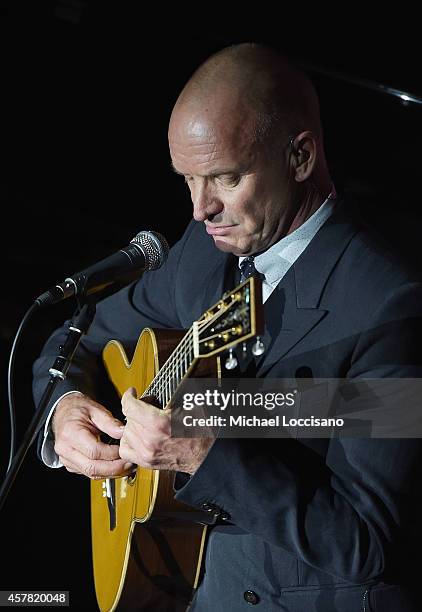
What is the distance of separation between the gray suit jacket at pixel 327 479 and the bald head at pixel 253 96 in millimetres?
288

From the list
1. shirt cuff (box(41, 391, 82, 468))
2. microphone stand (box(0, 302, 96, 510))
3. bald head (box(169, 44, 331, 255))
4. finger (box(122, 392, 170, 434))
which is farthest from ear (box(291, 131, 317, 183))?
shirt cuff (box(41, 391, 82, 468))

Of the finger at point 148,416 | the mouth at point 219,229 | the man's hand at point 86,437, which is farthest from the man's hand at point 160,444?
the mouth at point 219,229

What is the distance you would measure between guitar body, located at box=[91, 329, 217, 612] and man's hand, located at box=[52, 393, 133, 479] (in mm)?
87

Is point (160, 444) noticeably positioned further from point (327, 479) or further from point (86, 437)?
point (86, 437)

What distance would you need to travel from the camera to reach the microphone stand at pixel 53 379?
1.91m

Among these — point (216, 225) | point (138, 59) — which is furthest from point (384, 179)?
point (216, 225)

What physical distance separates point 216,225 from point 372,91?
4.44ft

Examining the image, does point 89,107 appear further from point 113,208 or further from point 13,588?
point 13,588

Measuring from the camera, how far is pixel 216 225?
2088mm

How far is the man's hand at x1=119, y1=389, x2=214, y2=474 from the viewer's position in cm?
172

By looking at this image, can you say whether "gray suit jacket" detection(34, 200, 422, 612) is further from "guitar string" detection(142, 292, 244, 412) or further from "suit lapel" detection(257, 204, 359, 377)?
"guitar string" detection(142, 292, 244, 412)

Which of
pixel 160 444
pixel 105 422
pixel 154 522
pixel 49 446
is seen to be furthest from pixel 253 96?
pixel 49 446

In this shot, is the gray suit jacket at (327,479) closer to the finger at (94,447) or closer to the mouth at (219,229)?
the mouth at (219,229)

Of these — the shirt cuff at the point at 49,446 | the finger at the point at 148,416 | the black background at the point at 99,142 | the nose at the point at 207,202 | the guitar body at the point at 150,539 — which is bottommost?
the guitar body at the point at 150,539
